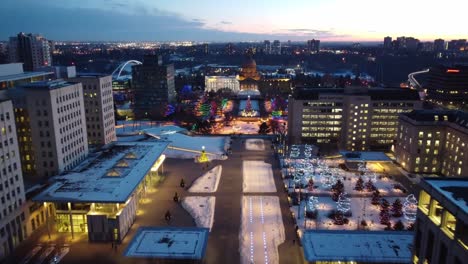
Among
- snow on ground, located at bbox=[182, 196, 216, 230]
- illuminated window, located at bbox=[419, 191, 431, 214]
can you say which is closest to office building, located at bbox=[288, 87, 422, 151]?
snow on ground, located at bbox=[182, 196, 216, 230]

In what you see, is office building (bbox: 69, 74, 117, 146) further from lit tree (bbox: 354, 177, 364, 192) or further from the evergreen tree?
the evergreen tree

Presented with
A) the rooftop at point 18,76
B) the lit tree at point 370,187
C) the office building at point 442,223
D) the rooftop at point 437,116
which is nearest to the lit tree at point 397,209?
the lit tree at point 370,187

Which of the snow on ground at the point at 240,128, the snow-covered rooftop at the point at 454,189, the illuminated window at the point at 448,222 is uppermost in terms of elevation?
the snow-covered rooftop at the point at 454,189

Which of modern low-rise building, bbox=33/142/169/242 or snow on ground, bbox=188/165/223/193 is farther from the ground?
modern low-rise building, bbox=33/142/169/242

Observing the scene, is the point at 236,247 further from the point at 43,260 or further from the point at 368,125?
the point at 368,125

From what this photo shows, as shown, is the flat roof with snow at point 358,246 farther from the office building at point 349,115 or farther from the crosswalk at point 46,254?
the office building at point 349,115

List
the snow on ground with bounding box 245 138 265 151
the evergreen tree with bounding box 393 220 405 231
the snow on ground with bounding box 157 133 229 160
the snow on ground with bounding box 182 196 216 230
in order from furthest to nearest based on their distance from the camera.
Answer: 1. the snow on ground with bounding box 245 138 265 151
2. the snow on ground with bounding box 157 133 229 160
3. the snow on ground with bounding box 182 196 216 230
4. the evergreen tree with bounding box 393 220 405 231
